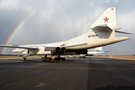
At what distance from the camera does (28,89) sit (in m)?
3.97

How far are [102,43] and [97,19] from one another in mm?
4044

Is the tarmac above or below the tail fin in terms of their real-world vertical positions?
below

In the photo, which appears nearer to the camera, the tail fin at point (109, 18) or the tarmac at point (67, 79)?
the tarmac at point (67, 79)

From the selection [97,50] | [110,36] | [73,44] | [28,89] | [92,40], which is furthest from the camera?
[97,50]

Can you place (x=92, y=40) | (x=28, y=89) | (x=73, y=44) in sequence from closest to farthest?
(x=28, y=89)
(x=92, y=40)
(x=73, y=44)

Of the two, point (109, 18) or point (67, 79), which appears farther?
point (109, 18)

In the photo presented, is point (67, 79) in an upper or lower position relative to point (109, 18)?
lower

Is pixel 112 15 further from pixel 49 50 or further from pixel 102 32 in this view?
pixel 49 50

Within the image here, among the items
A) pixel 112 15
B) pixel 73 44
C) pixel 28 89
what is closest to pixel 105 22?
pixel 112 15

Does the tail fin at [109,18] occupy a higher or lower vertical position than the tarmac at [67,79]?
higher

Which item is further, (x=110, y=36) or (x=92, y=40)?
(x=92, y=40)

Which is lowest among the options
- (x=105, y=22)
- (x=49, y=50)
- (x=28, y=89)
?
(x=28, y=89)

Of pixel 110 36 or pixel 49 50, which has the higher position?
pixel 110 36

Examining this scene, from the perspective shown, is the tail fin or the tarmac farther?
the tail fin
